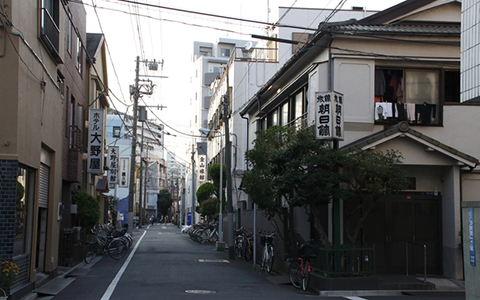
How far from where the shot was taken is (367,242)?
15469mm

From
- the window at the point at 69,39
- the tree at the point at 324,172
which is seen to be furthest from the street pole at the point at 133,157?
the tree at the point at 324,172

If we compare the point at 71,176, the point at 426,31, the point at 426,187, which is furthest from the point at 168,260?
the point at 426,31

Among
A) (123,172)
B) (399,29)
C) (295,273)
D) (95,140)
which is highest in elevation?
(399,29)

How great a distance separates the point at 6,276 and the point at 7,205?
149 cm

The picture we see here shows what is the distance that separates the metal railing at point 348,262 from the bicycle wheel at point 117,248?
452 inches

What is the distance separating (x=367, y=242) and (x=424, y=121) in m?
4.21

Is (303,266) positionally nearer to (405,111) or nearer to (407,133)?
(407,133)

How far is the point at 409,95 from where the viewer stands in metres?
16.0

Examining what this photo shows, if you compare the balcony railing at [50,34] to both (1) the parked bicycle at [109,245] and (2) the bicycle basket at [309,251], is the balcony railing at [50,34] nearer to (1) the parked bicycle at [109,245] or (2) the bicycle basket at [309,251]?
(2) the bicycle basket at [309,251]

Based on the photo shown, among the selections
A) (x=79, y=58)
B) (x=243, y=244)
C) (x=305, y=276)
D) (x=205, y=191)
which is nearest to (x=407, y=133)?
(x=305, y=276)

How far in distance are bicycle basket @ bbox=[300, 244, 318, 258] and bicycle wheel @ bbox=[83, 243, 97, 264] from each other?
397 inches

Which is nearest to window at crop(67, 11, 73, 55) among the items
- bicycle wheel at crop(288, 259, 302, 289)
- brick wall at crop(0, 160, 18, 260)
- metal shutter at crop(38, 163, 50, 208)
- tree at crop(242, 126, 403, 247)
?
metal shutter at crop(38, 163, 50, 208)

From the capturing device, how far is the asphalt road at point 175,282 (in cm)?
1197

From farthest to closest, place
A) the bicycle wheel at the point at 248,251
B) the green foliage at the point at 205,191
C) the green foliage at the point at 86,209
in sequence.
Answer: the green foliage at the point at 205,191 → the bicycle wheel at the point at 248,251 → the green foliage at the point at 86,209
